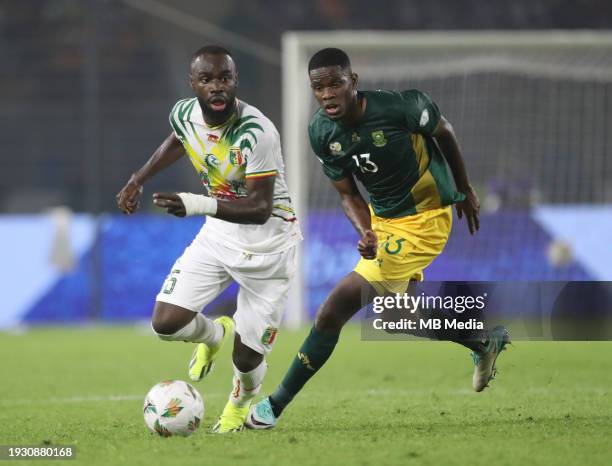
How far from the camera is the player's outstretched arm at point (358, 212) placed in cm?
→ 573

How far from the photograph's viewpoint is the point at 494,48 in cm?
1309

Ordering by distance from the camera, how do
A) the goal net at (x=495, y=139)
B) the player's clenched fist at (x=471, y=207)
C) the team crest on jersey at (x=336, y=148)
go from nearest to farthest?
the team crest on jersey at (x=336, y=148) < the player's clenched fist at (x=471, y=207) < the goal net at (x=495, y=139)

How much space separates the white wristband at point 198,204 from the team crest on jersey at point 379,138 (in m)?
1.03

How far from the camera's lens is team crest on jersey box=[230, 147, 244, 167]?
5.76m

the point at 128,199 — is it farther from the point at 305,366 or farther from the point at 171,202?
the point at 305,366

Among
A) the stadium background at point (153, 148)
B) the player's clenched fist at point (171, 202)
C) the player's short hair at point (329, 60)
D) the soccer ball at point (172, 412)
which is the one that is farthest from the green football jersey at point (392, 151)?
the stadium background at point (153, 148)

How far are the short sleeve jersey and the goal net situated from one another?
6.73 meters

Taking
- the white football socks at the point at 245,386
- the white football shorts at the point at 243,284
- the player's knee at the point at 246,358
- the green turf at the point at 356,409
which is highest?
the white football shorts at the point at 243,284

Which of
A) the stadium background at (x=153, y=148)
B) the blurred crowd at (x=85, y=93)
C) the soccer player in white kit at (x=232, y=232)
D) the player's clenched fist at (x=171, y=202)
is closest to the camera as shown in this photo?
the player's clenched fist at (x=171, y=202)

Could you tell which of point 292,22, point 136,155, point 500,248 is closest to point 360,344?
point 500,248

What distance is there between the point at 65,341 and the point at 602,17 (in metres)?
10.7

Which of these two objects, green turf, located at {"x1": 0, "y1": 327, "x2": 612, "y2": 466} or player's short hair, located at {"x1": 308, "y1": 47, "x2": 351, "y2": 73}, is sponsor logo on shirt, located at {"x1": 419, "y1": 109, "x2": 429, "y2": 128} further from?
green turf, located at {"x1": 0, "y1": 327, "x2": 612, "y2": 466}

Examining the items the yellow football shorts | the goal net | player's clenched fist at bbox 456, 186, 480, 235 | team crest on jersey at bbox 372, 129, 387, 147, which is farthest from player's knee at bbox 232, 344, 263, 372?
the goal net

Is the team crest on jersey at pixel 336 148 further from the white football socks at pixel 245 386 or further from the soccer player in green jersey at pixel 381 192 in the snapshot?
the white football socks at pixel 245 386
